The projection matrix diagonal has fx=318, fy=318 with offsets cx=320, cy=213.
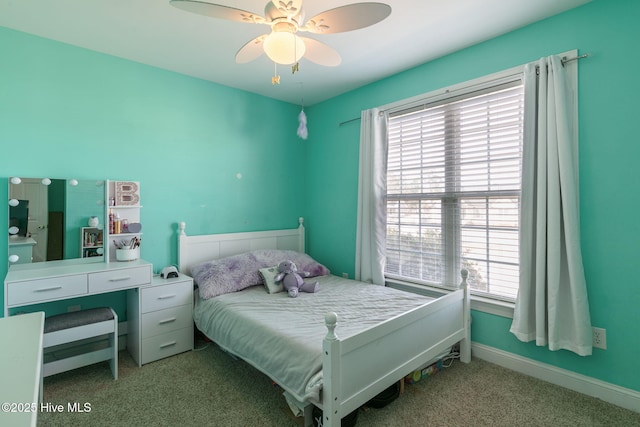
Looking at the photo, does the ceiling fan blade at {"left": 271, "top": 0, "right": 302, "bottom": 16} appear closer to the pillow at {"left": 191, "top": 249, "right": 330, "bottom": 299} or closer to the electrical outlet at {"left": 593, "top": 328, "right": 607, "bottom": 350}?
the pillow at {"left": 191, "top": 249, "right": 330, "bottom": 299}

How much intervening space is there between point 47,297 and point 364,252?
8.20 feet

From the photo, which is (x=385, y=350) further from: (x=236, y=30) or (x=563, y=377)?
(x=236, y=30)

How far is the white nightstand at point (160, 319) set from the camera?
97.0 inches

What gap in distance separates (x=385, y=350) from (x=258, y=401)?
0.90m

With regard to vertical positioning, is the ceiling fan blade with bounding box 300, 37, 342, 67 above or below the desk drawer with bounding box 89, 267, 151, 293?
above

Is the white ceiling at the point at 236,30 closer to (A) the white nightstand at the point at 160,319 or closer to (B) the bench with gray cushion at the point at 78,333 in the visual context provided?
(A) the white nightstand at the point at 160,319

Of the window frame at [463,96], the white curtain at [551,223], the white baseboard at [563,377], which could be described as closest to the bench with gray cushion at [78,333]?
the window frame at [463,96]

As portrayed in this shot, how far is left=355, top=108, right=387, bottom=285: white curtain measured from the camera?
3109 mm

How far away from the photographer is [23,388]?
84 centimetres

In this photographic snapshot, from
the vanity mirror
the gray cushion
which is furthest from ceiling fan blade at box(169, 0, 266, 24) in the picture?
the gray cushion

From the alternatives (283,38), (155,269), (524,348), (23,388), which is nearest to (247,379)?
(155,269)

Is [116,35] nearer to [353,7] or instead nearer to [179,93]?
[179,93]

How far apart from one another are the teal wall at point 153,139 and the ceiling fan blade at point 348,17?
1919mm

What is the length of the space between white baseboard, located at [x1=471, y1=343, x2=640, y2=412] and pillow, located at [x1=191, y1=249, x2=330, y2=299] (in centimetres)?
165
